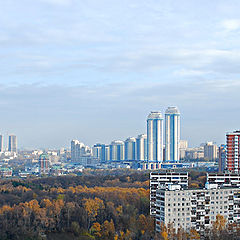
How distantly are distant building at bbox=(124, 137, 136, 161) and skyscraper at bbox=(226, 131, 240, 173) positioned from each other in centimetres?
4938

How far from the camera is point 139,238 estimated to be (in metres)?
17.7

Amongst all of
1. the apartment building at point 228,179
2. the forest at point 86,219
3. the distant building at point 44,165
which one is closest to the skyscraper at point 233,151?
the forest at point 86,219

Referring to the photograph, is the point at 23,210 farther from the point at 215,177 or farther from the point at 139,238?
the point at 215,177

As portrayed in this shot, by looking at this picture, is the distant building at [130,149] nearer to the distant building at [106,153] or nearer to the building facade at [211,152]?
the distant building at [106,153]

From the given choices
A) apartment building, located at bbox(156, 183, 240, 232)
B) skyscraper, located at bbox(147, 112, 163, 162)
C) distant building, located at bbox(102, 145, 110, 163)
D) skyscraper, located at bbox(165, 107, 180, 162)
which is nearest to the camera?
apartment building, located at bbox(156, 183, 240, 232)

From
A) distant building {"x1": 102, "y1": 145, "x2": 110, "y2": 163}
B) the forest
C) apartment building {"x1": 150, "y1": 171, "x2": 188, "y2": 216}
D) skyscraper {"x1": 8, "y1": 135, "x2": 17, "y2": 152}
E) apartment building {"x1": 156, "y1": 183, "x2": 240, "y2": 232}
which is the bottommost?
the forest

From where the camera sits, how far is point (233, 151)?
2848cm

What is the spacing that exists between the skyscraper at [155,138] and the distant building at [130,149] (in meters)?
8.17

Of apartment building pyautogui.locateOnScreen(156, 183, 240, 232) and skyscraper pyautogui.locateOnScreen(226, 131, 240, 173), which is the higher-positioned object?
skyscraper pyautogui.locateOnScreen(226, 131, 240, 173)

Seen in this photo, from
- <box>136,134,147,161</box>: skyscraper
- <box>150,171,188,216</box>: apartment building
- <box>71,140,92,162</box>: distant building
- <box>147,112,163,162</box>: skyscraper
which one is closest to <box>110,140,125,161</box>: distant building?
<box>136,134,147,161</box>: skyscraper

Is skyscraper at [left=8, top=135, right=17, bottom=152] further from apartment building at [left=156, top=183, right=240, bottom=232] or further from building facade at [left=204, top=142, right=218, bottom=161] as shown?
apartment building at [left=156, top=183, right=240, bottom=232]

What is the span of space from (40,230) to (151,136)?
5146 centimetres

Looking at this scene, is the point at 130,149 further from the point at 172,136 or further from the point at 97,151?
the point at 172,136

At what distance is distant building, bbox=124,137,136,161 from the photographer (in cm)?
7819
